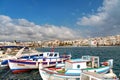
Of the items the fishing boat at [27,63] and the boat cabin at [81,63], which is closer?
the boat cabin at [81,63]

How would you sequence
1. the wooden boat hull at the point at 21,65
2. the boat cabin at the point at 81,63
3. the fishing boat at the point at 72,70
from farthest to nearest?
the wooden boat hull at the point at 21,65 < the boat cabin at the point at 81,63 < the fishing boat at the point at 72,70

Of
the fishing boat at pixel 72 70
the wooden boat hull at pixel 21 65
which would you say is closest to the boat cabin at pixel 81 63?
the fishing boat at pixel 72 70

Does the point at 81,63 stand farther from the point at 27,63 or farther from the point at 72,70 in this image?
the point at 27,63

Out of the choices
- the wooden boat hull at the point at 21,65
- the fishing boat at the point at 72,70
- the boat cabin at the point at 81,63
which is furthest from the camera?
the wooden boat hull at the point at 21,65

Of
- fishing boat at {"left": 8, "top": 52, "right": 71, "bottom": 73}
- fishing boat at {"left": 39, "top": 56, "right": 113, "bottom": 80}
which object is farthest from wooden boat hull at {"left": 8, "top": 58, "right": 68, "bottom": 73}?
fishing boat at {"left": 39, "top": 56, "right": 113, "bottom": 80}

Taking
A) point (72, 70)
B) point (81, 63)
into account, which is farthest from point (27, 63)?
point (72, 70)

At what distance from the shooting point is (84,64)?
35.5 metres

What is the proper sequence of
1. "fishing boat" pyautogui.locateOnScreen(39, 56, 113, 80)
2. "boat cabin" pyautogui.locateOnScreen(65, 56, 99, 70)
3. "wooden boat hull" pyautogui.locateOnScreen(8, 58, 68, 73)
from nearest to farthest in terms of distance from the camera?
"fishing boat" pyautogui.locateOnScreen(39, 56, 113, 80), "boat cabin" pyautogui.locateOnScreen(65, 56, 99, 70), "wooden boat hull" pyautogui.locateOnScreen(8, 58, 68, 73)

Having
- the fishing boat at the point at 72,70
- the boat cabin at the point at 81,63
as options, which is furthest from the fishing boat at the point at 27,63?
the boat cabin at the point at 81,63

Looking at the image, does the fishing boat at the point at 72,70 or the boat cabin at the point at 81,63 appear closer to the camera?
the fishing boat at the point at 72,70

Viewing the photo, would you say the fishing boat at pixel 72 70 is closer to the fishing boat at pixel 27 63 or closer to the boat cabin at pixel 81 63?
the boat cabin at pixel 81 63

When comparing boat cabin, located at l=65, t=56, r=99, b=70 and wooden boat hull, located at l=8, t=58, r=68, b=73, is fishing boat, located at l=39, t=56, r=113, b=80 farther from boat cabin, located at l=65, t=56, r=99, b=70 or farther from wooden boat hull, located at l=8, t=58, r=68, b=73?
wooden boat hull, located at l=8, t=58, r=68, b=73

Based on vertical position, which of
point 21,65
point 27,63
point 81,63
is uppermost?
point 81,63

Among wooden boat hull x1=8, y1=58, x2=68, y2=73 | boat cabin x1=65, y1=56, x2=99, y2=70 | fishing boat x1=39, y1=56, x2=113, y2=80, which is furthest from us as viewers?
wooden boat hull x1=8, y1=58, x2=68, y2=73
